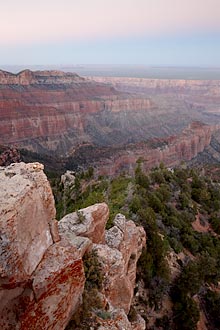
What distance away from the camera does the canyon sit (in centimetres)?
7988

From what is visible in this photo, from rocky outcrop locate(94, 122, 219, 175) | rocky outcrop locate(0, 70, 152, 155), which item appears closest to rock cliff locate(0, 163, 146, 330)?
rocky outcrop locate(94, 122, 219, 175)

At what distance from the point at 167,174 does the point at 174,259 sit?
13.4 m

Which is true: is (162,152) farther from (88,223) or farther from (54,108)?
(88,223)

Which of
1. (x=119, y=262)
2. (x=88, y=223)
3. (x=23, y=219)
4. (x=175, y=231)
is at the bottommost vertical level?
(x=175, y=231)

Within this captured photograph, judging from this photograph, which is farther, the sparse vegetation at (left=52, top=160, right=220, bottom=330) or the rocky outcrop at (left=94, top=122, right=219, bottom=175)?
the rocky outcrop at (left=94, top=122, right=219, bottom=175)

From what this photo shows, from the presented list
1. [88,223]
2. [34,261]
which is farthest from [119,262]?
[34,261]

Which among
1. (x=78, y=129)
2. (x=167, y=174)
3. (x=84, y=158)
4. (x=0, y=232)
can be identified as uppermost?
(x=0, y=232)

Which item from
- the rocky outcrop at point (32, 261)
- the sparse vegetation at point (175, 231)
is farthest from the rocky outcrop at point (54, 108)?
the rocky outcrop at point (32, 261)

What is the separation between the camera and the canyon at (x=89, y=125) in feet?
262

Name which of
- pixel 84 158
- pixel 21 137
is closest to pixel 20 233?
pixel 84 158

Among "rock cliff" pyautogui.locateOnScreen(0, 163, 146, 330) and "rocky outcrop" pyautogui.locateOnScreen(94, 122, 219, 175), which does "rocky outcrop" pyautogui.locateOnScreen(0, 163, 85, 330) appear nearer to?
"rock cliff" pyautogui.locateOnScreen(0, 163, 146, 330)

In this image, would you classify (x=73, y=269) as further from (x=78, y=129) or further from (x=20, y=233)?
(x=78, y=129)

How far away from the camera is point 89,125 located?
5404 inches

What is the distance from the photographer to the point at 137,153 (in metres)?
77.9
